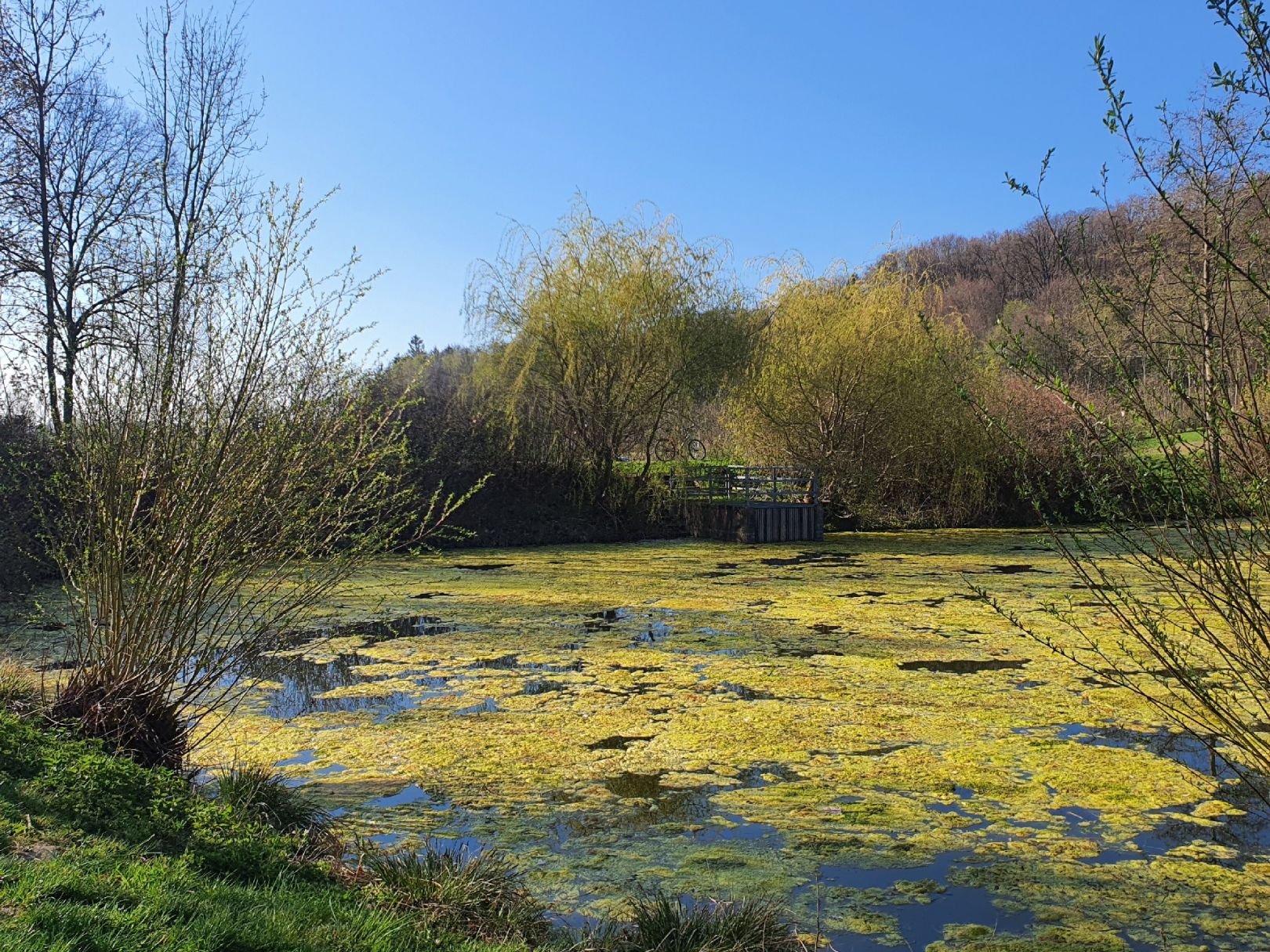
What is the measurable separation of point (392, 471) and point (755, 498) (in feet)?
22.7

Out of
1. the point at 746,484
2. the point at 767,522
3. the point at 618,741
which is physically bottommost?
the point at 618,741

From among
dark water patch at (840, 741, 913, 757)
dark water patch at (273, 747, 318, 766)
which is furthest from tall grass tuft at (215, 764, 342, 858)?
dark water patch at (840, 741, 913, 757)

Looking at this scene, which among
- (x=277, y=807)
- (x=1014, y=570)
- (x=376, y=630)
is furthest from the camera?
(x=1014, y=570)

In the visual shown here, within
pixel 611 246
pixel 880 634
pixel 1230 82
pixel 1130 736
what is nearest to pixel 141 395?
pixel 1230 82

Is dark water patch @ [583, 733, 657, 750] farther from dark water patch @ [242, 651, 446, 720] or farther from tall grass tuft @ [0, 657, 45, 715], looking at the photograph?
tall grass tuft @ [0, 657, 45, 715]

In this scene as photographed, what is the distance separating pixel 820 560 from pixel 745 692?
27.3 feet

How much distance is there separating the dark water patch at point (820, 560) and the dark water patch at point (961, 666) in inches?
239

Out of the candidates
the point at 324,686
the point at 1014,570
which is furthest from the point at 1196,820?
the point at 1014,570

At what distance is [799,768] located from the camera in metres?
5.05

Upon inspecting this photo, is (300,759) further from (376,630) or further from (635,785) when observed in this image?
(376,630)

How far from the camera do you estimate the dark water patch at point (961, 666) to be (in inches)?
284

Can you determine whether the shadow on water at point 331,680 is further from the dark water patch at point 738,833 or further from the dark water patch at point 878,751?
the dark water patch at point 878,751

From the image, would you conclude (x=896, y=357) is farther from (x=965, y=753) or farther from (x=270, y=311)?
(x=270, y=311)

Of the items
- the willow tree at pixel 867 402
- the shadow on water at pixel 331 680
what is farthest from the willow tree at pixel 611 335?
the shadow on water at pixel 331 680
